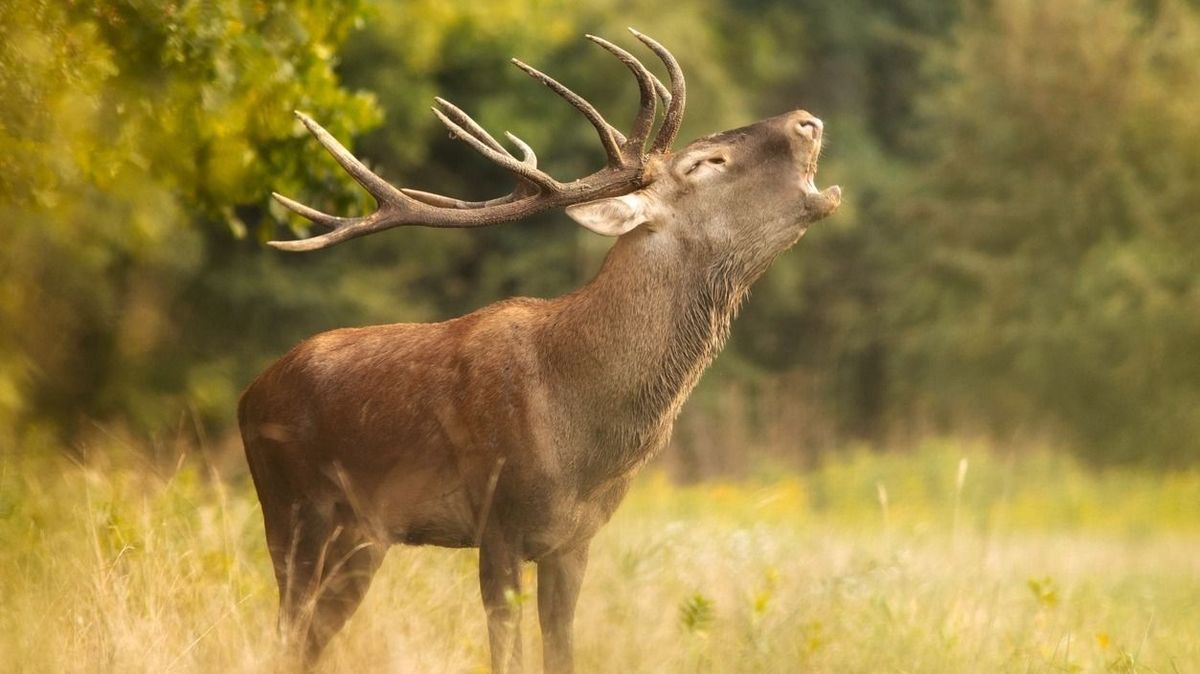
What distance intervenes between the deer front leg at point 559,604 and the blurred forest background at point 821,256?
8677 millimetres

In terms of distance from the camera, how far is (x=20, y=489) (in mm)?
7738

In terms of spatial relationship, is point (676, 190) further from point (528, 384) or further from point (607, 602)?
point (607, 602)

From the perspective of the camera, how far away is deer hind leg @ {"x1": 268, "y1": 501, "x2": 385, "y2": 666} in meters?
6.45

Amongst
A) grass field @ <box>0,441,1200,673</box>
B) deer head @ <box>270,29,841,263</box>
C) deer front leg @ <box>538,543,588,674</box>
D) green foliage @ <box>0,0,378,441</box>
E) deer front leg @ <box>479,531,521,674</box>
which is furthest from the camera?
green foliage @ <box>0,0,378,441</box>

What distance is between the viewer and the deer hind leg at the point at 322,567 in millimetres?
6453

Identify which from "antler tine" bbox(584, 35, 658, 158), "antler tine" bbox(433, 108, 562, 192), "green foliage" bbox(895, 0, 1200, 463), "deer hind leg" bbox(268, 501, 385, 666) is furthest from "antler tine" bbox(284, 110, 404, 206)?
"green foliage" bbox(895, 0, 1200, 463)

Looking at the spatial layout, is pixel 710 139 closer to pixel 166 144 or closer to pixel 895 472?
pixel 166 144

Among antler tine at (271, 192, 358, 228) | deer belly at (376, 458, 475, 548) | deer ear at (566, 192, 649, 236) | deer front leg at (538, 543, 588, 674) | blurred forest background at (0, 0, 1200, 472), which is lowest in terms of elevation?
blurred forest background at (0, 0, 1200, 472)

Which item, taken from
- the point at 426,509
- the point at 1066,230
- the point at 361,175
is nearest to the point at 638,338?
the point at 426,509

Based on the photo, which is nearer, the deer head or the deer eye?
the deer head

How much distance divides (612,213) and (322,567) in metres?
1.66

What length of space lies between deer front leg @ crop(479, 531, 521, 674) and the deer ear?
3.76 feet

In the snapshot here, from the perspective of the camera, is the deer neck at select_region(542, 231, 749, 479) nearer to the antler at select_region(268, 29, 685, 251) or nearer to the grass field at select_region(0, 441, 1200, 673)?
the antler at select_region(268, 29, 685, 251)

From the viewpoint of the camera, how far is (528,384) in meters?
6.18
